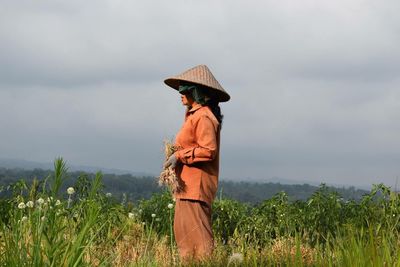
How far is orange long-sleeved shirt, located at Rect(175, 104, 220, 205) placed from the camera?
20.2 feet

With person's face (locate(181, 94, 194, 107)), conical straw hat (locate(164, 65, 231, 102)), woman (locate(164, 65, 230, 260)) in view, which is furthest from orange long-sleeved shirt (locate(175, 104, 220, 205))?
conical straw hat (locate(164, 65, 231, 102))

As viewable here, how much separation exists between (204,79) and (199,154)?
0.76 metres

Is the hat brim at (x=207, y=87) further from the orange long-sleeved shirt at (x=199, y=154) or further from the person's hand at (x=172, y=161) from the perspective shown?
the person's hand at (x=172, y=161)

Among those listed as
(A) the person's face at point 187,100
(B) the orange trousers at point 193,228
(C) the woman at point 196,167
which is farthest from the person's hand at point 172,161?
(A) the person's face at point 187,100

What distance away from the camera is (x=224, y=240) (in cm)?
891

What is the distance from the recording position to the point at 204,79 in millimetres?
6438

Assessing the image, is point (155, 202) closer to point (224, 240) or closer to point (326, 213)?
point (224, 240)

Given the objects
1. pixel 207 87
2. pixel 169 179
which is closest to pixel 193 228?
pixel 169 179

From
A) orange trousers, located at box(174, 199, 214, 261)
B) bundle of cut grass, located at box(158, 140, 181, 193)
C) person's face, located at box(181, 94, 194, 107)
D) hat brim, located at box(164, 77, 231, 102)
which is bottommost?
orange trousers, located at box(174, 199, 214, 261)

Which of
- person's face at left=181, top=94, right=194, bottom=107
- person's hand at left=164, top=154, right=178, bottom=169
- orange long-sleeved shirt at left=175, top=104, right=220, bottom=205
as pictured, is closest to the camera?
orange long-sleeved shirt at left=175, top=104, right=220, bottom=205

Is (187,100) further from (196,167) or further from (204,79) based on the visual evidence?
(196,167)

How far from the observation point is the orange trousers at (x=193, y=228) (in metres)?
6.25

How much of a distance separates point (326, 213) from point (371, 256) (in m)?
5.31

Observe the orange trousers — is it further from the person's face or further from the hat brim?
the hat brim
